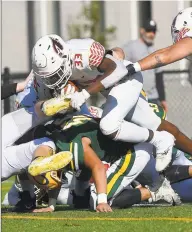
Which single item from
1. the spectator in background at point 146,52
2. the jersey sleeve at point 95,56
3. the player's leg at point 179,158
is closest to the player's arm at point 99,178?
the jersey sleeve at point 95,56

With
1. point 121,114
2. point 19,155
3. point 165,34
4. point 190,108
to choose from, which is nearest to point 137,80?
point 121,114

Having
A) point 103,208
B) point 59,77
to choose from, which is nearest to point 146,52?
point 59,77

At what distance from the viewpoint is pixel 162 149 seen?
9.22 m

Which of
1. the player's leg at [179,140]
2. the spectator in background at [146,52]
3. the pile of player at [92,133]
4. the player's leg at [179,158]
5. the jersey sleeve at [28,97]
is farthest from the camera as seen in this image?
the spectator in background at [146,52]

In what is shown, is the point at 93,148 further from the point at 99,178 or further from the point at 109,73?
the point at 109,73

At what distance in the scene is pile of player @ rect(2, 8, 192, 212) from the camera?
8852mm

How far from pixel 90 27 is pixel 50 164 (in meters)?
11.3

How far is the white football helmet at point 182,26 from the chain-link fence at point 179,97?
535 cm

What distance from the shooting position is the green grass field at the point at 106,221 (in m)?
7.61

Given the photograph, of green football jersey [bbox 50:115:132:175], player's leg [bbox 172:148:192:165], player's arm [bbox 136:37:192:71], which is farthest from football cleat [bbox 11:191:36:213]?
player's arm [bbox 136:37:192:71]

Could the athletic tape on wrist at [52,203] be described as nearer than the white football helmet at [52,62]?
No

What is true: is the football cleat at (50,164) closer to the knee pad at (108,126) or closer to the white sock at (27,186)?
the knee pad at (108,126)

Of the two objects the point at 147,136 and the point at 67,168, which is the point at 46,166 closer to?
the point at 67,168

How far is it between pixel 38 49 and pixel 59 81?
0.29 metres
